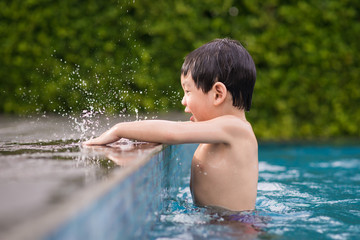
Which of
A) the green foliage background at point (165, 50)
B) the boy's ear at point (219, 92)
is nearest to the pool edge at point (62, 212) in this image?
the boy's ear at point (219, 92)

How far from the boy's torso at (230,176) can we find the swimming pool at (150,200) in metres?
0.09

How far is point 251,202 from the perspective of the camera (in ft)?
9.20

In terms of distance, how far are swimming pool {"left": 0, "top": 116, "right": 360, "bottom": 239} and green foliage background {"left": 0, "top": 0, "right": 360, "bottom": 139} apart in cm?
271

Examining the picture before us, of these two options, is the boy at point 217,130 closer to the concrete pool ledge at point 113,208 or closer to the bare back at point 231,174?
the bare back at point 231,174

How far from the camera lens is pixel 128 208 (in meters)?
1.84

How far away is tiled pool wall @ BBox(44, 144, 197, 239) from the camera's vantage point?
127 cm

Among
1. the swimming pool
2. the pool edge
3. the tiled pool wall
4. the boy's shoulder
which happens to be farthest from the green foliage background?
the pool edge

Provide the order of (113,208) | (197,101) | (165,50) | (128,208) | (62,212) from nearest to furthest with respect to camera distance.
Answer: (62,212)
(113,208)
(128,208)
(197,101)
(165,50)

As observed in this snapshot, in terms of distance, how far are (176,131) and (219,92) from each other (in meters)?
0.42

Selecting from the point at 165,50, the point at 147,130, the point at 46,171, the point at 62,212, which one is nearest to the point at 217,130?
the point at 147,130

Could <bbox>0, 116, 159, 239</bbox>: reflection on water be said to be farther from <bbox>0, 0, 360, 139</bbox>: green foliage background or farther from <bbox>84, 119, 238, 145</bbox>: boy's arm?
<bbox>0, 0, 360, 139</bbox>: green foliage background

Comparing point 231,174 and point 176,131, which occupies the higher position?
point 176,131

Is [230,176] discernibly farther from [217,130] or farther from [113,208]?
[113,208]

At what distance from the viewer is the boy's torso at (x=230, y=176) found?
2734 mm
